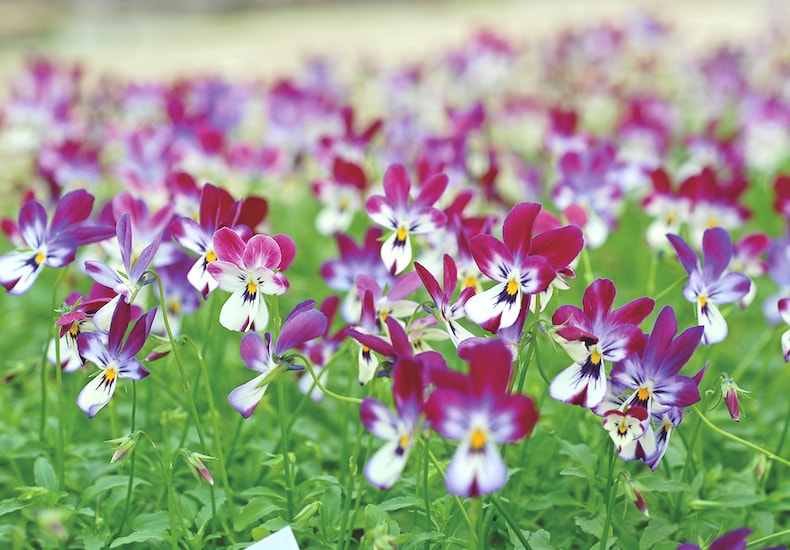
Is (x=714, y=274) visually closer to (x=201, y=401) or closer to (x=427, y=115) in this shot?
(x=201, y=401)

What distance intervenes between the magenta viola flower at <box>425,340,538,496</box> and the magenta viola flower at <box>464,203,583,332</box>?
23 centimetres

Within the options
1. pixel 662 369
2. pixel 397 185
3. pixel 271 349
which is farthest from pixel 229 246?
pixel 662 369

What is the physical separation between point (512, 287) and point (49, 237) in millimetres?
745

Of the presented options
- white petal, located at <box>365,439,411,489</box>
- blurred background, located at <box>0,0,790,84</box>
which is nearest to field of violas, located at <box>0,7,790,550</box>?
white petal, located at <box>365,439,411,489</box>

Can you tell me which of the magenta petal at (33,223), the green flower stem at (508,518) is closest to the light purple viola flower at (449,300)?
the green flower stem at (508,518)

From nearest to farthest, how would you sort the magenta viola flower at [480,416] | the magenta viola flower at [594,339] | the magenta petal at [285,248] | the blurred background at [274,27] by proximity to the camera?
the magenta viola flower at [480,416] → the magenta viola flower at [594,339] → the magenta petal at [285,248] → the blurred background at [274,27]

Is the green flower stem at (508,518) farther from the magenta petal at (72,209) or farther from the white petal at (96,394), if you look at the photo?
the magenta petal at (72,209)

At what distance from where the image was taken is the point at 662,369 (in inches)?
47.3

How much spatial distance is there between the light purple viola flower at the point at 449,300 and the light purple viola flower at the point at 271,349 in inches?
6.2

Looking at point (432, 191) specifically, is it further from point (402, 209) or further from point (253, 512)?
point (253, 512)

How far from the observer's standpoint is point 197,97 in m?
3.65

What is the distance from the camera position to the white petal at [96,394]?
1.24 metres

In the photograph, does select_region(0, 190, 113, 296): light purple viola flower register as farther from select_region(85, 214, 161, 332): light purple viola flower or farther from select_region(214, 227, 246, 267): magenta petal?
select_region(214, 227, 246, 267): magenta petal

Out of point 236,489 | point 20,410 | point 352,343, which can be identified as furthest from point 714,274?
point 20,410
